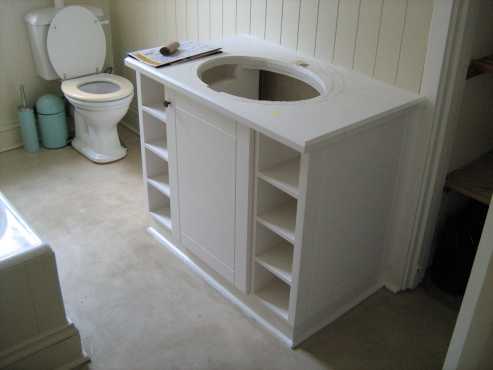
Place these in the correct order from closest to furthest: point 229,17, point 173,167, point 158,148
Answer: point 173,167 < point 158,148 < point 229,17

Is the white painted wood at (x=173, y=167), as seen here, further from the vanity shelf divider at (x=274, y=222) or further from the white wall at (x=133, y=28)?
the white wall at (x=133, y=28)

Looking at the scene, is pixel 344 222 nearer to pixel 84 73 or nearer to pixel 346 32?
pixel 346 32

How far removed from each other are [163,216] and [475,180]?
138 cm

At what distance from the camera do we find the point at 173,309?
2.34 m

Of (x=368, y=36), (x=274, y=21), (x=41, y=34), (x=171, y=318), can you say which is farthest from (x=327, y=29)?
(x=41, y=34)

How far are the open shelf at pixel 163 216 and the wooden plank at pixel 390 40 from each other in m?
1.13

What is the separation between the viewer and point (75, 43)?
3.35 meters

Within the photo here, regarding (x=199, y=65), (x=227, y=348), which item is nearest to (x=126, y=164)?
(x=199, y=65)

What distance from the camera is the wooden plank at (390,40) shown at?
6.81 ft

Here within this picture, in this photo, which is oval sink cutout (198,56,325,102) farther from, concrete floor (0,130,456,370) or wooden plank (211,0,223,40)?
concrete floor (0,130,456,370)

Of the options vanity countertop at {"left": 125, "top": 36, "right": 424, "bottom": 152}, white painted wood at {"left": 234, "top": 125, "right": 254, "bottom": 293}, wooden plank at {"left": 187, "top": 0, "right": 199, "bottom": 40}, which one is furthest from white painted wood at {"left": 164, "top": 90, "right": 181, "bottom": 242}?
wooden plank at {"left": 187, "top": 0, "right": 199, "bottom": 40}

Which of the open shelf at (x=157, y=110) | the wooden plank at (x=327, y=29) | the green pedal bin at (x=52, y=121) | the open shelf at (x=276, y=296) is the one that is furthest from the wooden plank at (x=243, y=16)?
the green pedal bin at (x=52, y=121)

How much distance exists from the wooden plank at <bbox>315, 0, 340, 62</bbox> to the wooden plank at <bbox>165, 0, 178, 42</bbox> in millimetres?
1009

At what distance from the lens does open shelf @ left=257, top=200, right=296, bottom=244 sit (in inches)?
79.4
